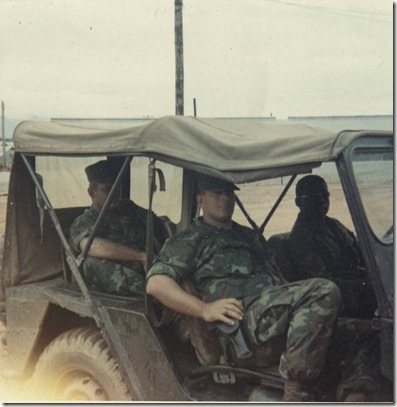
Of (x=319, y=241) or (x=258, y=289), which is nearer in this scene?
(x=258, y=289)

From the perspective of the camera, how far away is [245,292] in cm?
364

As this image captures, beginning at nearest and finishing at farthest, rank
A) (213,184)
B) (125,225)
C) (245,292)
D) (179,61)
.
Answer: (245,292), (213,184), (125,225), (179,61)

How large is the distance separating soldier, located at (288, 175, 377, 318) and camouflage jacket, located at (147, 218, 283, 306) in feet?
2.76

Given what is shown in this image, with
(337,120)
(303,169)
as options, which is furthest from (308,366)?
(337,120)

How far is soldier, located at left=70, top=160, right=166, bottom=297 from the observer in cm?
428

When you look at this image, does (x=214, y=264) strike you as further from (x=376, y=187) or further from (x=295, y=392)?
(x=376, y=187)

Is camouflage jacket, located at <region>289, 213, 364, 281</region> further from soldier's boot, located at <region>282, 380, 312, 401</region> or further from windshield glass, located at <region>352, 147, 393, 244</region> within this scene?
soldier's boot, located at <region>282, 380, 312, 401</region>

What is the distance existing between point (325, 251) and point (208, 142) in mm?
1533

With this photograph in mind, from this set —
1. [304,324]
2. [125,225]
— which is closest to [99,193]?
[125,225]

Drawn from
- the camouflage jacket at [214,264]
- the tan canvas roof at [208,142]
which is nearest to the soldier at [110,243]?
the tan canvas roof at [208,142]

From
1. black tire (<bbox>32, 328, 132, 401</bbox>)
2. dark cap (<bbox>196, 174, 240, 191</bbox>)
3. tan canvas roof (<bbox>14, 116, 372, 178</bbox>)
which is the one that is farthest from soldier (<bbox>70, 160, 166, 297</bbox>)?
dark cap (<bbox>196, 174, 240, 191</bbox>)

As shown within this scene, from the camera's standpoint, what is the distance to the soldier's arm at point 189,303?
3.40 m

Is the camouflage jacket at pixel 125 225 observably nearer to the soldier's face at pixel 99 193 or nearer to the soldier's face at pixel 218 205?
the soldier's face at pixel 99 193

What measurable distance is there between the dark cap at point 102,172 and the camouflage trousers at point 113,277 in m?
0.62
